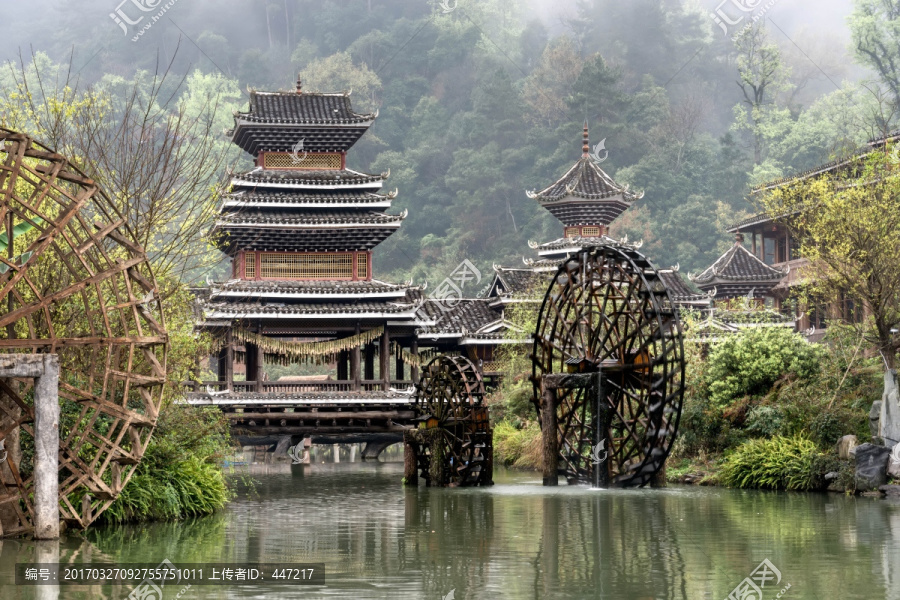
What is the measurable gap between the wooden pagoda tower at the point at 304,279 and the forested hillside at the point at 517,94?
89.4ft

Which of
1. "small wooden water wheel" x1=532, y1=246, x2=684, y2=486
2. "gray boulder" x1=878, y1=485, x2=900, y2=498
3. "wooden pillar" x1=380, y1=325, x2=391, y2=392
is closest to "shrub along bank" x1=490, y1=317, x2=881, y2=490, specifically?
"gray boulder" x1=878, y1=485, x2=900, y2=498

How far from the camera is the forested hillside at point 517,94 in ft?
250

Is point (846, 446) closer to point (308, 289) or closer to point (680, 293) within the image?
point (308, 289)

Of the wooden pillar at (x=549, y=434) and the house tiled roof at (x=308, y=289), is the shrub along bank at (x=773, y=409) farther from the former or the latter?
the house tiled roof at (x=308, y=289)

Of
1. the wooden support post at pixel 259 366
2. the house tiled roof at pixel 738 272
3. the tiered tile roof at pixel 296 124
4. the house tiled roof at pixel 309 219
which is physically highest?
the tiered tile roof at pixel 296 124

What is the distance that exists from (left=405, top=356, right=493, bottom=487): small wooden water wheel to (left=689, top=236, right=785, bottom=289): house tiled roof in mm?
27537

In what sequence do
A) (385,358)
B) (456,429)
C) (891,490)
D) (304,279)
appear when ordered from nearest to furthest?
(891,490), (456,429), (385,358), (304,279)

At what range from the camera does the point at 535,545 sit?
1589cm

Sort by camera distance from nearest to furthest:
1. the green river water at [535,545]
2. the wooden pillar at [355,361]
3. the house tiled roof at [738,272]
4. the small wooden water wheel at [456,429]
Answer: the green river water at [535,545]
the small wooden water wheel at [456,429]
the wooden pillar at [355,361]
the house tiled roof at [738,272]

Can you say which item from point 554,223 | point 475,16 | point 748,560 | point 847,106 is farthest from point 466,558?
point 475,16

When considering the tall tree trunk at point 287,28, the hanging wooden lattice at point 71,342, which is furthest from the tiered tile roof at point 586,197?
the tall tree trunk at point 287,28

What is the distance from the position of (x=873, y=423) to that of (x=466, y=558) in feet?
39.3

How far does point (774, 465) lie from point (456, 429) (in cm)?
670

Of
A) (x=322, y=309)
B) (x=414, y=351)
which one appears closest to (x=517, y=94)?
(x=414, y=351)
